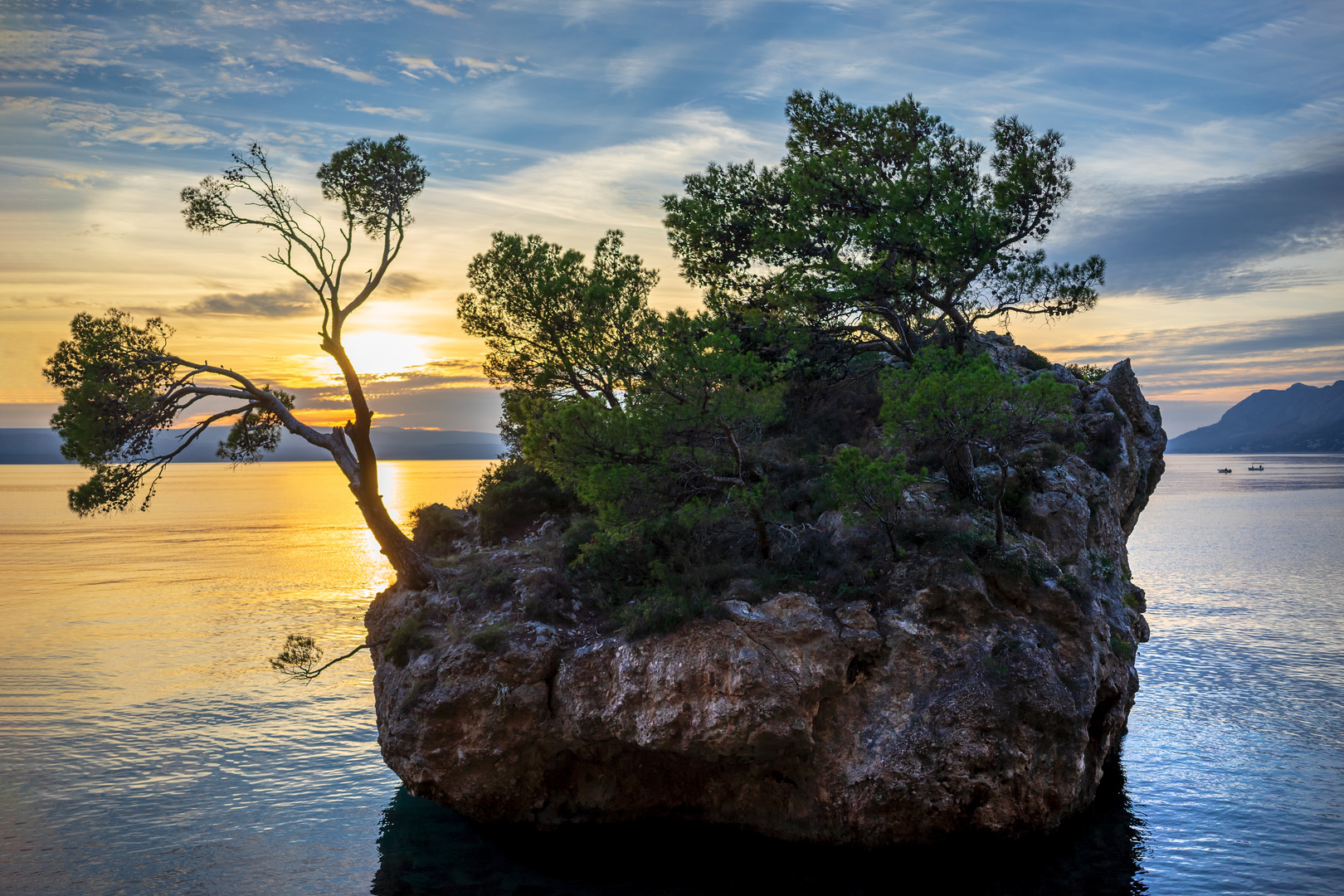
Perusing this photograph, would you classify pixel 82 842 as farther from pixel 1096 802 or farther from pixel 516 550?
pixel 1096 802

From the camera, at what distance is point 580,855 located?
2189 centimetres

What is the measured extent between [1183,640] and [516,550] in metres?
37.5

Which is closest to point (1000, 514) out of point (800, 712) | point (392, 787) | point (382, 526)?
point (800, 712)

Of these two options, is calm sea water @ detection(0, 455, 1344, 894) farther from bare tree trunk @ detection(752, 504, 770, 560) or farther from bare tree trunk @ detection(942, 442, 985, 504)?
bare tree trunk @ detection(942, 442, 985, 504)

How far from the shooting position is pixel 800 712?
20656mm

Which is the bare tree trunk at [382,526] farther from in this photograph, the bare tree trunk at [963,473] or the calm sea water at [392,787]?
the bare tree trunk at [963,473]

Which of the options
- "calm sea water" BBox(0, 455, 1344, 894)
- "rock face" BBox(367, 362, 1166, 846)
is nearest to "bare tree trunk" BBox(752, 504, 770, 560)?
"rock face" BBox(367, 362, 1166, 846)

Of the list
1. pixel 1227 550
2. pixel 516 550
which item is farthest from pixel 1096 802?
pixel 1227 550

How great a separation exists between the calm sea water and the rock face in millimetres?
1083

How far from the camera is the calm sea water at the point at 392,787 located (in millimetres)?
20734

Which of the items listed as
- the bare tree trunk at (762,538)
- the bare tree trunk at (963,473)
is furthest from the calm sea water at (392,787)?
the bare tree trunk at (963,473)

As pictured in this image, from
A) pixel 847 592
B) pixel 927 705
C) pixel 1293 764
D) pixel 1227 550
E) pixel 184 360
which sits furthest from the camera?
pixel 1227 550

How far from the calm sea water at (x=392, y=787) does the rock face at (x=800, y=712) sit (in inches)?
42.6

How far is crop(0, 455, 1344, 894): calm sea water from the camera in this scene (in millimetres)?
20734
